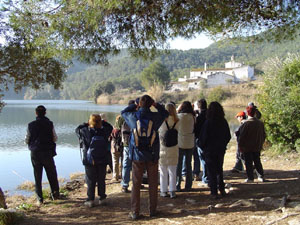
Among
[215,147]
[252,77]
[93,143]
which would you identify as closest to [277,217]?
[215,147]

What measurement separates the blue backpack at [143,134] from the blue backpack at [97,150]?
964mm

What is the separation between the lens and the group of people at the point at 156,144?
4355 mm

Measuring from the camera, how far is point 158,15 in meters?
5.68

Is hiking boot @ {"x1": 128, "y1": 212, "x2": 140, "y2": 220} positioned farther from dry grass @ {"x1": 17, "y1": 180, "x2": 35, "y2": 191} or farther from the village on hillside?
the village on hillside

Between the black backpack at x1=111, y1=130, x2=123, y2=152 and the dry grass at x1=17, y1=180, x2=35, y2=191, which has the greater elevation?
the black backpack at x1=111, y1=130, x2=123, y2=152

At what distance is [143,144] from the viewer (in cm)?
429

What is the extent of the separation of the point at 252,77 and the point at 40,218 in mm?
93464

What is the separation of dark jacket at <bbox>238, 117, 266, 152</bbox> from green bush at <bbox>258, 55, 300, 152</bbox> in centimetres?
332

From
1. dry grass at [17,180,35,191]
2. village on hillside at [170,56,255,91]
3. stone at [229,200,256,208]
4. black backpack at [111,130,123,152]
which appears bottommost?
dry grass at [17,180,35,191]

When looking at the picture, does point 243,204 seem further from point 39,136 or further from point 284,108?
point 284,108

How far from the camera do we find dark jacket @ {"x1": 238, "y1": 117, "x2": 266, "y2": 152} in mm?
5945

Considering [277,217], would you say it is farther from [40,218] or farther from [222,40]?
[222,40]

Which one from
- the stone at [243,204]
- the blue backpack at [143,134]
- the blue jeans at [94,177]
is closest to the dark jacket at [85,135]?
the blue jeans at [94,177]

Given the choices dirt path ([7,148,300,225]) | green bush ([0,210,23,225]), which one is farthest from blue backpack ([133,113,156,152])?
green bush ([0,210,23,225])
